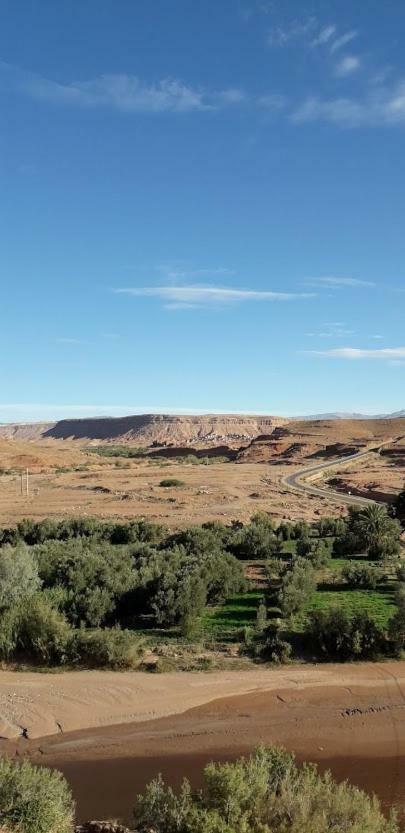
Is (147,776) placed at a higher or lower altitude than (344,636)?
lower

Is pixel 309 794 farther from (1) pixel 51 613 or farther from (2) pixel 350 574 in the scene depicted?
(2) pixel 350 574

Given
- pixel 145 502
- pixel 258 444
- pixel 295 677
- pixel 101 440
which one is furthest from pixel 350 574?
pixel 101 440

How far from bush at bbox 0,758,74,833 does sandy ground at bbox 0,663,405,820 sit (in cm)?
185

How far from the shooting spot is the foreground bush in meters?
6.33

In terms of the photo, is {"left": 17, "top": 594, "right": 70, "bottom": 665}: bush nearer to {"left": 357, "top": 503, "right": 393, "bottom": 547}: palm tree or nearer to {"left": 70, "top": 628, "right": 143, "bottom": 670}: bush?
{"left": 70, "top": 628, "right": 143, "bottom": 670}: bush

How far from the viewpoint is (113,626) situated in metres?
16.0

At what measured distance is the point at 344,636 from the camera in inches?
560

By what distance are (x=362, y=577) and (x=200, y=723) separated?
9020 millimetres

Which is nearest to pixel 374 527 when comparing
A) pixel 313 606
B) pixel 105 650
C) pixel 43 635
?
pixel 313 606

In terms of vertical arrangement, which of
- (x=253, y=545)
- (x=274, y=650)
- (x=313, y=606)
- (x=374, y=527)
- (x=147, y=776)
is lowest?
(x=147, y=776)

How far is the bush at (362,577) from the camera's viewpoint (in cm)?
1897

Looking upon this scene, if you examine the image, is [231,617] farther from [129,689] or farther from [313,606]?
[129,689]

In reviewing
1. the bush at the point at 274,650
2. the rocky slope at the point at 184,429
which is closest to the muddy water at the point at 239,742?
the bush at the point at 274,650

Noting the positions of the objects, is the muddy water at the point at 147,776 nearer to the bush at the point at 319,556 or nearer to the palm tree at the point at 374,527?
the bush at the point at 319,556
